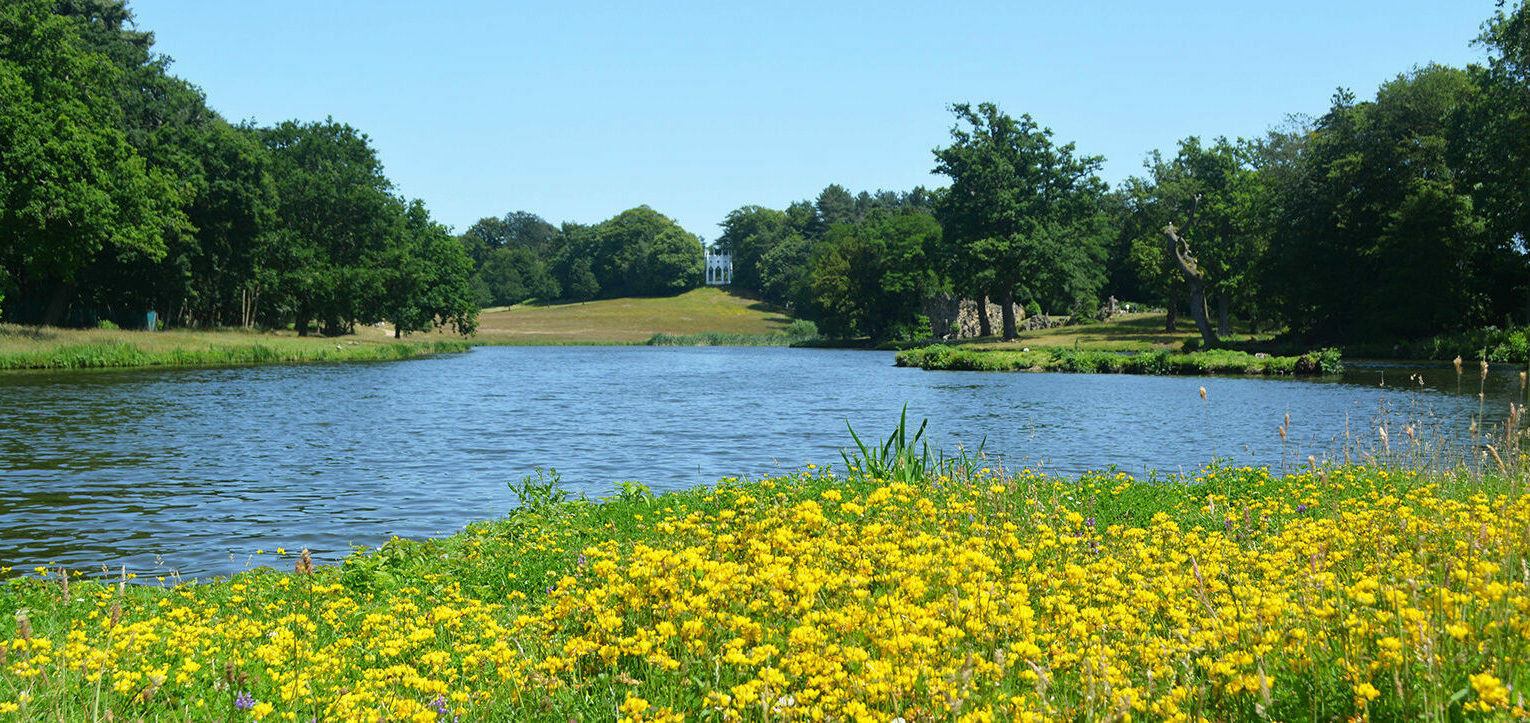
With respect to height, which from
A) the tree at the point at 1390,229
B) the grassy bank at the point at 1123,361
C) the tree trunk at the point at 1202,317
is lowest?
the grassy bank at the point at 1123,361

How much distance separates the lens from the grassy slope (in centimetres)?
11800

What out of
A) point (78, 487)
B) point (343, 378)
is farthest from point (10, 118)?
point (78, 487)

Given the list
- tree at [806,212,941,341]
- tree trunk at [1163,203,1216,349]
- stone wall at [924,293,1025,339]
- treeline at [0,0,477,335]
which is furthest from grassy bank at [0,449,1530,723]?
tree at [806,212,941,341]

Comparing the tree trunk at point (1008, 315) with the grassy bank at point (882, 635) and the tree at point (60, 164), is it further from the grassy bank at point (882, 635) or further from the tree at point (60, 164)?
the grassy bank at point (882, 635)

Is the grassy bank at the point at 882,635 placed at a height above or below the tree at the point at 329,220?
below

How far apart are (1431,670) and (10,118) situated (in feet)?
153

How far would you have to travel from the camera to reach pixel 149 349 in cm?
4488

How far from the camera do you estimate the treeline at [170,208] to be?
127 feet

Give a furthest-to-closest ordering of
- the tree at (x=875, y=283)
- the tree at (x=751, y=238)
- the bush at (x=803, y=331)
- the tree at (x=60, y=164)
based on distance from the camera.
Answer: the tree at (x=751, y=238) < the bush at (x=803, y=331) < the tree at (x=875, y=283) < the tree at (x=60, y=164)

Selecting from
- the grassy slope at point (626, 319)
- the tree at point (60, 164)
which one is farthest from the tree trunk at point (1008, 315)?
the tree at point (60, 164)

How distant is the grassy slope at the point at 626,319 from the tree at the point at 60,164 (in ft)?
217

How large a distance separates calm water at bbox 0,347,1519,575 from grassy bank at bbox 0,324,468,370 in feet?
9.37

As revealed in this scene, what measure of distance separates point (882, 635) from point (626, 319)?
131264 millimetres

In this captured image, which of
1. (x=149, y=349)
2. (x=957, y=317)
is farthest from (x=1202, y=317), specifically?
(x=149, y=349)
